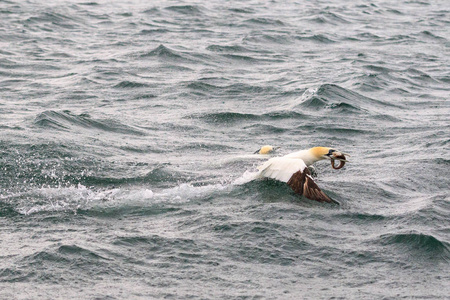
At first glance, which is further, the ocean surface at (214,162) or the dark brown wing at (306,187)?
the dark brown wing at (306,187)

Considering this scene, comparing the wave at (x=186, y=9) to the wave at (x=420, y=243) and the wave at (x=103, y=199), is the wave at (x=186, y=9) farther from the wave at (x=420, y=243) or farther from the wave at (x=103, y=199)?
the wave at (x=420, y=243)

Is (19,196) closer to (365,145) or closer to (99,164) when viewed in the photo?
(99,164)

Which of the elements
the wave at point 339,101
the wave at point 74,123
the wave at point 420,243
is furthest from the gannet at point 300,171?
the wave at point 339,101

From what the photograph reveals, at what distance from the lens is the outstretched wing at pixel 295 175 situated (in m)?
8.61

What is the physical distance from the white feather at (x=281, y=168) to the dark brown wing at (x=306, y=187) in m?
0.07

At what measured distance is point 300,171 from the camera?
875 cm

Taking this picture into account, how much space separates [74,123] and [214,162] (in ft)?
Answer: 9.83

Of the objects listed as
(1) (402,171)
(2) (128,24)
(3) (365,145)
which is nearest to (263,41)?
(2) (128,24)

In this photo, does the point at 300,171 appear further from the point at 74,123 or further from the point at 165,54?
the point at 165,54

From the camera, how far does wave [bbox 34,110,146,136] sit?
11781 mm

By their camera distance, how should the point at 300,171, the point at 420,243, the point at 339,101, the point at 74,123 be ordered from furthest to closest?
the point at 339,101
the point at 74,123
the point at 300,171
the point at 420,243

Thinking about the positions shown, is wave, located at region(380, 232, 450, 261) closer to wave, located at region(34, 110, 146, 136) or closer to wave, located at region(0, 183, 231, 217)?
wave, located at region(0, 183, 231, 217)

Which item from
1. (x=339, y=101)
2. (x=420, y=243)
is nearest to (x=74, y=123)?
(x=339, y=101)

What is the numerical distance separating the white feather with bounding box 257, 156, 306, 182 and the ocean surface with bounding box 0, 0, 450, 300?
0.57ft
